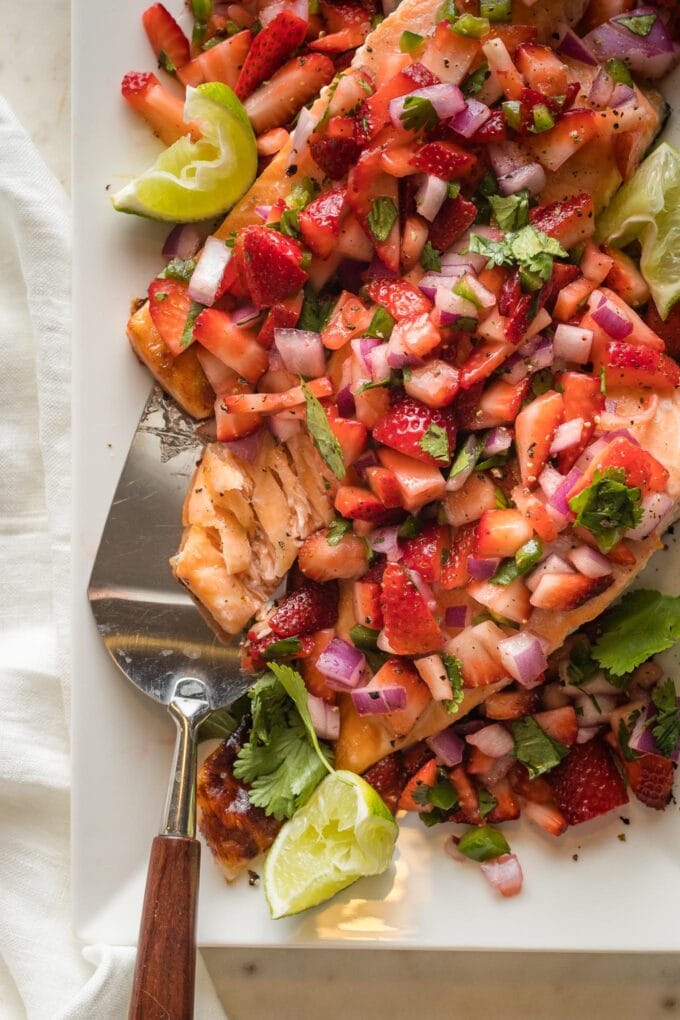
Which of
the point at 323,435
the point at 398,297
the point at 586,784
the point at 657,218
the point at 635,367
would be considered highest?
the point at 657,218

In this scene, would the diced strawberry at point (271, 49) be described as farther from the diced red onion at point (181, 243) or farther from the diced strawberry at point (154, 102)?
the diced red onion at point (181, 243)

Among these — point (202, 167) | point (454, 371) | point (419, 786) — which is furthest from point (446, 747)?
point (202, 167)

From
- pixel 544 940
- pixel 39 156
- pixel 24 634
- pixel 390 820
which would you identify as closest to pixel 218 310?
pixel 39 156

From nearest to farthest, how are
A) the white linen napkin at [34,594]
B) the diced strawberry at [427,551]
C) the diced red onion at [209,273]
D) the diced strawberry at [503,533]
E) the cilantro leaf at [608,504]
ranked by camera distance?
1. the cilantro leaf at [608,504]
2. the diced strawberry at [503,533]
3. the diced strawberry at [427,551]
4. the diced red onion at [209,273]
5. the white linen napkin at [34,594]

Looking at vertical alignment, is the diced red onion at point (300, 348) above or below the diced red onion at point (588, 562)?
above

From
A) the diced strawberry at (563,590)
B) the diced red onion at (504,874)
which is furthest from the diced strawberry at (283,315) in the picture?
the diced red onion at (504,874)

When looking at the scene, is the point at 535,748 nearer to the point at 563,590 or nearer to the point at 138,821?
the point at 563,590

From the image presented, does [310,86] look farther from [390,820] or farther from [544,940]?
[544,940]
